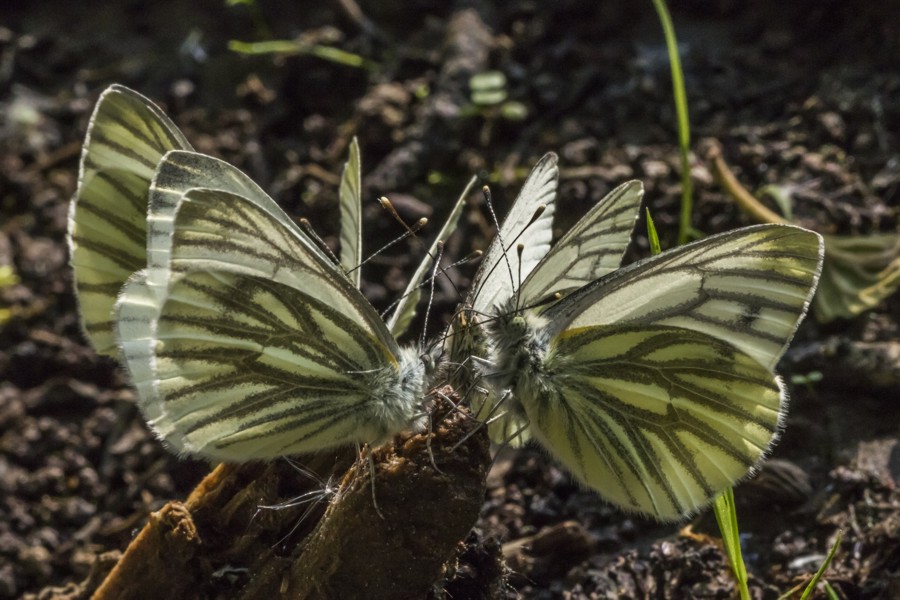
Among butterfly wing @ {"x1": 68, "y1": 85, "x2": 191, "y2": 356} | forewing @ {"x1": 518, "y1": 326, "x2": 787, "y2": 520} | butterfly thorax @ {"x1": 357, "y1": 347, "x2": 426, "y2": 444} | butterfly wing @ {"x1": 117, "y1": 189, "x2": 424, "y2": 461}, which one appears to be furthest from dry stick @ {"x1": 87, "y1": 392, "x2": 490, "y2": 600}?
butterfly wing @ {"x1": 68, "y1": 85, "x2": 191, "y2": 356}

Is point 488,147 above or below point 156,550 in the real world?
above

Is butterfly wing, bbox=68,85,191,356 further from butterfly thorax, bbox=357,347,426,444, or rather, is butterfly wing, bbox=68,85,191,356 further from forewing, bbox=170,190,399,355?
butterfly thorax, bbox=357,347,426,444

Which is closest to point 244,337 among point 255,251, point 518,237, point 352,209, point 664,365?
point 255,251

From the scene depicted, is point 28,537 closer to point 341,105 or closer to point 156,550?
point 156,550

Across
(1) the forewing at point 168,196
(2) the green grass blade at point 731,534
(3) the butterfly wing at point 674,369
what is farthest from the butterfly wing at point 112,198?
(2) the green grass blade at point 731,534

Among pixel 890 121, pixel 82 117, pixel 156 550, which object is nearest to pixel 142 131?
pixel 156 550

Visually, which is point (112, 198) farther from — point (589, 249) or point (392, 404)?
point (589, 249)
